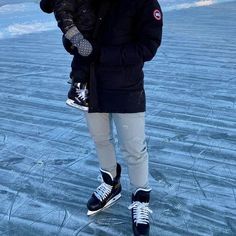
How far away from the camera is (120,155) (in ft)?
9.43

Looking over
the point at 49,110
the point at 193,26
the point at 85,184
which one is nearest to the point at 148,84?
the point at 49,110

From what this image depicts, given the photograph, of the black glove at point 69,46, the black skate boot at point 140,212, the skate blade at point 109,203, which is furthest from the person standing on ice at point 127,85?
the skate blade at point 109,203

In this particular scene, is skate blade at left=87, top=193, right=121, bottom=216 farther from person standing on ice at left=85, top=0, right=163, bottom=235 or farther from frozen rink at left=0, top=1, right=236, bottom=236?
person standing on ice at left=85, top=0, right=163, bottom=235

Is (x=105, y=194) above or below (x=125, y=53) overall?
below

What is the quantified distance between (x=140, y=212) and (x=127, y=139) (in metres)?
0.36

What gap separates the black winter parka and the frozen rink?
2.00 feet

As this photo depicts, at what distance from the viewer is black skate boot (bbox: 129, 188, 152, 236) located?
204 centimetres

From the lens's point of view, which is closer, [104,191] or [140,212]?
[140,212]

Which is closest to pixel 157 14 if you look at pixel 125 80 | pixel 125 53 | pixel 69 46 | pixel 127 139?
pixel 125 53

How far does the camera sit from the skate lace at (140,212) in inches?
81.2

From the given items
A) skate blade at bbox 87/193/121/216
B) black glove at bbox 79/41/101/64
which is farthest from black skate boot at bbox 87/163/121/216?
black glove at bbox 79/41/101/64

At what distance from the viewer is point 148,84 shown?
438cm

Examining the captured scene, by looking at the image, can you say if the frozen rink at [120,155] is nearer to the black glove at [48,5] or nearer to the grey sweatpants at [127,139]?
the grey sweatpants at [127,139]

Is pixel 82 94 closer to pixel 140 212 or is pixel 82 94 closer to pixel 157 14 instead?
pixel 157 14
